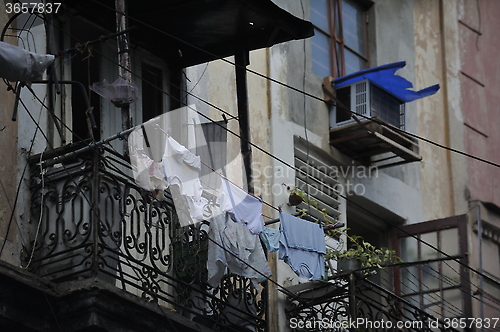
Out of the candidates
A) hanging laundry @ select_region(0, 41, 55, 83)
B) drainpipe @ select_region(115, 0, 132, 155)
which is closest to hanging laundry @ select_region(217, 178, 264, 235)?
drainpipe @ select_region(115, 0, 132, 155)

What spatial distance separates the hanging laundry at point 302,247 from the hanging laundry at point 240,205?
2.23 feet

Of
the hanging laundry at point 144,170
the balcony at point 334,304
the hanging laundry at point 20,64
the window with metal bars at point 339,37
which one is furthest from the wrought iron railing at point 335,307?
the hanging laundry at point 20,64

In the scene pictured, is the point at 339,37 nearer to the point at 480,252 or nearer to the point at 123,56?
the point at 480,252

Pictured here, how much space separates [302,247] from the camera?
11773 millimetres

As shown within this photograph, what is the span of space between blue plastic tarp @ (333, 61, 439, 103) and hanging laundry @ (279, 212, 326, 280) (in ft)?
10.2

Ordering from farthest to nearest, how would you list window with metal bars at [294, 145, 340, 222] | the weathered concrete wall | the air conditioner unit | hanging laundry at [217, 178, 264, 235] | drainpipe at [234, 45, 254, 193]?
1. the weathered concrete wall
2. the air conditioner unit
3. window with metal bars at [294, 145, 340, 222]
4. drainpipe at [234, 45, 254, 193]
5. hanging laundry at [217, 178, 264, 235]

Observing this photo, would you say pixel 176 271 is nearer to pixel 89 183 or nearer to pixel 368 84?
pixel 89 183

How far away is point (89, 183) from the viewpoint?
31.6ft

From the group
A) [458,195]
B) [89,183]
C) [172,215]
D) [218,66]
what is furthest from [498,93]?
[89,183]

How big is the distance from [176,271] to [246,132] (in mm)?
2214

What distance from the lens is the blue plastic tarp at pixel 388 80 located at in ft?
47.0

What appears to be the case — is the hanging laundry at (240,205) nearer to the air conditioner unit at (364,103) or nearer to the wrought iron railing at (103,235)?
the wrought iron railing at (103,235)

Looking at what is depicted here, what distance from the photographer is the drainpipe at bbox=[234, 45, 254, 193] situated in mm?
11891

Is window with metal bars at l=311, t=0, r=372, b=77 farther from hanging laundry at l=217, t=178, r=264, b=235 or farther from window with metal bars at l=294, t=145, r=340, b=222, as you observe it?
hanging laundry at l=217, t=178, r=264, b=235
